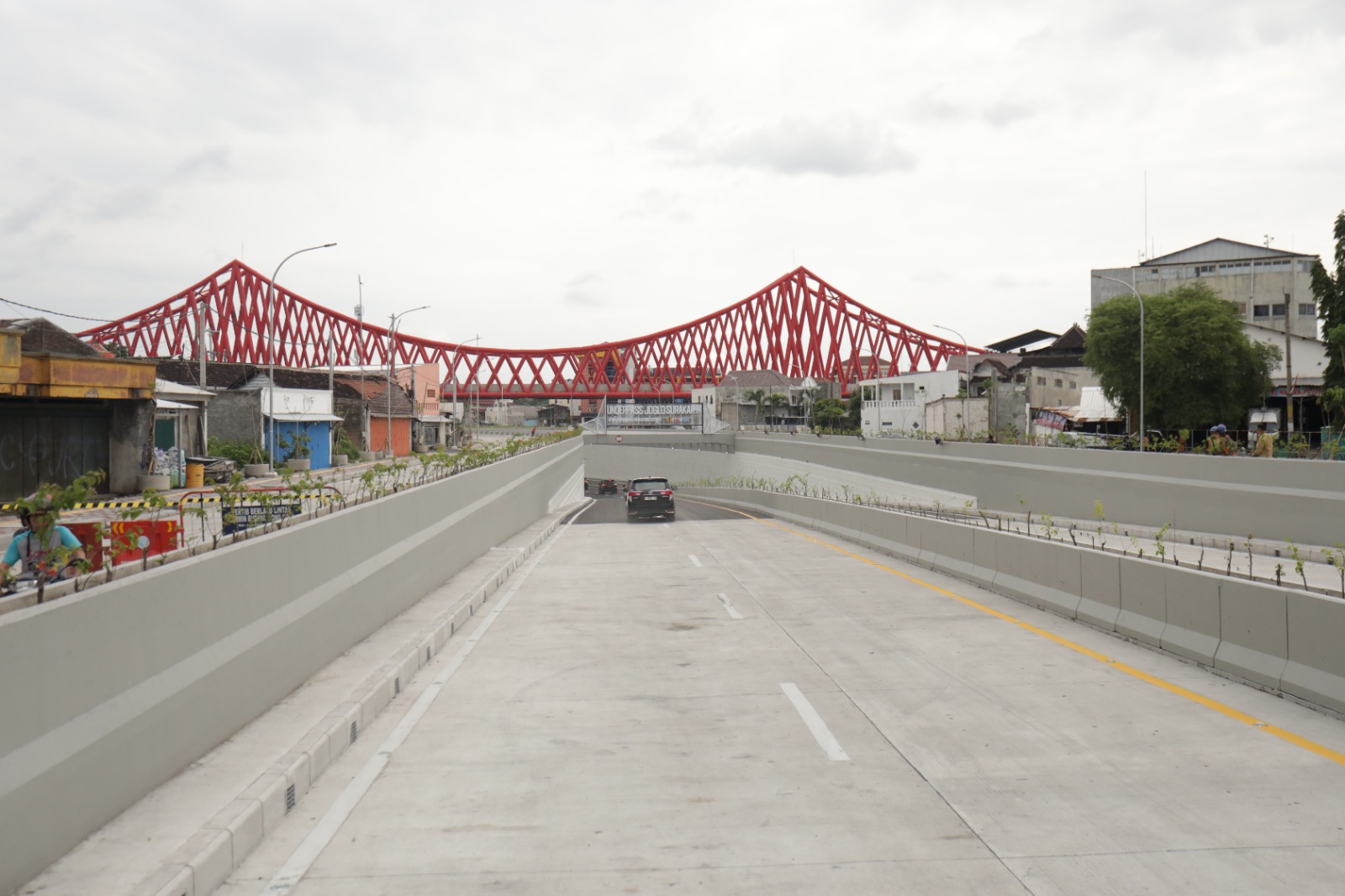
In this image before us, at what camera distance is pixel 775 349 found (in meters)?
186

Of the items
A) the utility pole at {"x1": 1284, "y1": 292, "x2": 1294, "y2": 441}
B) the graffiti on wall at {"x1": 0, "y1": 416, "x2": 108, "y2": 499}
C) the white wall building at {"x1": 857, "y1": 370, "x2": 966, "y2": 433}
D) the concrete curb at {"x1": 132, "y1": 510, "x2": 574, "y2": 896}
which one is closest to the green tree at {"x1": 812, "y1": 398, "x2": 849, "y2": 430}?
the white wall building at {"x1": 857, "y1": 370, "x2": 966, "y2": 433}

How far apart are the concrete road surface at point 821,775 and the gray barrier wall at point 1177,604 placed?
0.28 metres

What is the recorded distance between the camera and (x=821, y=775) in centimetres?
693

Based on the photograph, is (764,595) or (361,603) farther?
A: (764,595)

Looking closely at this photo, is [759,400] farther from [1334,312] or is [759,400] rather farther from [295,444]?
[295,444]

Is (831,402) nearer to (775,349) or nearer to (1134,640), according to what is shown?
(775,349)

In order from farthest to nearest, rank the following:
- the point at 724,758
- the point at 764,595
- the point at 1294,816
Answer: the point at 764,595 < the point at 724,758 < the point at 1294,816

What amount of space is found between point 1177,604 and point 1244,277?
253ft

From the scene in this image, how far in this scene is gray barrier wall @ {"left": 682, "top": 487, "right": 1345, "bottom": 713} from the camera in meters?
8.59

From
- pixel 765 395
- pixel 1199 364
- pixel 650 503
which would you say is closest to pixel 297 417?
pixel 650 503

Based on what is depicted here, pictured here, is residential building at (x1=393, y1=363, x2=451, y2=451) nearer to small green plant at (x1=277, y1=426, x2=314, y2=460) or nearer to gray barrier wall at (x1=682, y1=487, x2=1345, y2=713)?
small green plant at (x1=277, y1=426, x2=314, y2=460)

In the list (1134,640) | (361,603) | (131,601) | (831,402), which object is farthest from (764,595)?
(831,402)

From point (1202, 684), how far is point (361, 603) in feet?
27.0

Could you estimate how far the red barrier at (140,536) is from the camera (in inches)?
279
